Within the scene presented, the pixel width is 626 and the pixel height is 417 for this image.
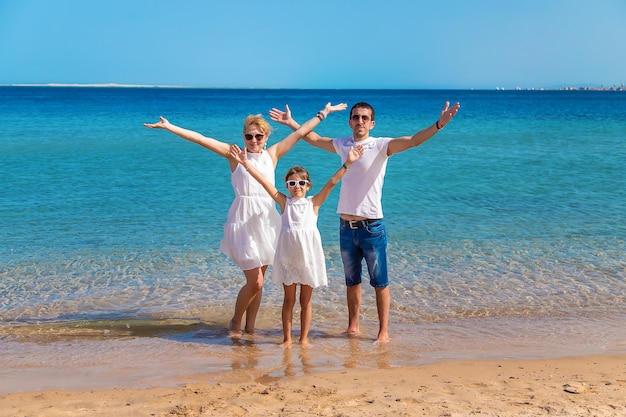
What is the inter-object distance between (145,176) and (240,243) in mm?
12070

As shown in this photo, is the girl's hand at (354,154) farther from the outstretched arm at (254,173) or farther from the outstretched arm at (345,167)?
the outstretched arm at (254,173)

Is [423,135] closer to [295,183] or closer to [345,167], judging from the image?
[345,167]

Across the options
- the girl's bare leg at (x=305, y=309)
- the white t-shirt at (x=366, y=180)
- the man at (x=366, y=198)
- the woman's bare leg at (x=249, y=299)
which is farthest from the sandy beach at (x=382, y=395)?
the white t-shirt at (x=366, y=180)

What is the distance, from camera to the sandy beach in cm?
443

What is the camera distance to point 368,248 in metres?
6.06

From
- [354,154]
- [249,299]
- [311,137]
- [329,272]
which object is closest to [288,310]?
[249,299]

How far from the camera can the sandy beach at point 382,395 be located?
4.43 metres

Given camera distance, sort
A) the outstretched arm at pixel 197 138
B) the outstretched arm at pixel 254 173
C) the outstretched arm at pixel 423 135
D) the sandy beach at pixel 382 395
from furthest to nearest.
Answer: the outstretched arm at pixel 197 138
the outstretched arm at pixel 254 173
the outstretched arm at pixel 423 135
the sandy beach at pixel 382 395

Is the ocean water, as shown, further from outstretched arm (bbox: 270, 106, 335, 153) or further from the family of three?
outstretched arm (bbox: 270, 106, 335, 153)

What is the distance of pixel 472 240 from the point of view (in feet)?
33.4

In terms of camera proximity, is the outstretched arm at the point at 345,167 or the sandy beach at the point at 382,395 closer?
the sandy beach at the point at 382,395

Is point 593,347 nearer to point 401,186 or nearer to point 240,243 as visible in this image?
point 240,243

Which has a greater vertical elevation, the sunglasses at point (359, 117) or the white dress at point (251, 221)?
the sunglasses at point (359, 117)

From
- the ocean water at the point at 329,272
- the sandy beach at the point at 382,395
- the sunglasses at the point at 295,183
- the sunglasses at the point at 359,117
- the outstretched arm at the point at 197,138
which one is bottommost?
the ocean water at the point at 329,272
